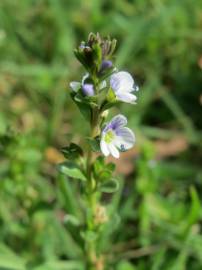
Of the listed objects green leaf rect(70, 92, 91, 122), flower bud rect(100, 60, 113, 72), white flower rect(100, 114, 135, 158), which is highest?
flower bud rect(100, 60, 113, 72)

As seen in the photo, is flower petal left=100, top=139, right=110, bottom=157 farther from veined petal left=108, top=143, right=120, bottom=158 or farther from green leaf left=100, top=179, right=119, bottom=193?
green leaf left=100, top=179, right=119, bottom=193

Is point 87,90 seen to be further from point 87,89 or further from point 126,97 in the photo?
point 126,97

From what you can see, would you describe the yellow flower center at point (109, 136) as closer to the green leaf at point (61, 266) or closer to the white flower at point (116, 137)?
the white flower at point (116, 137)

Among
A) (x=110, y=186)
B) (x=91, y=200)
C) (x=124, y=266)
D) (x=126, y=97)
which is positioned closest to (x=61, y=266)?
(x=124, y=266)

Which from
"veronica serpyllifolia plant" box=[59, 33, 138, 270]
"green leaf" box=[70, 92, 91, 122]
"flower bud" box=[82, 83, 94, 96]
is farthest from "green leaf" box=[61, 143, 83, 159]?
"flower bud" box=[82, 83, 94, 96]

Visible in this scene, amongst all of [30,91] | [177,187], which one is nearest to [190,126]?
[177,187]

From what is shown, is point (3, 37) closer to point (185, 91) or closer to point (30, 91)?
point (30, 91)
